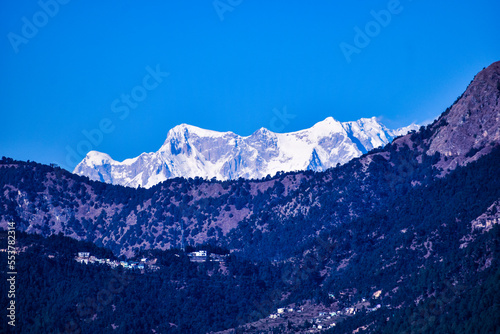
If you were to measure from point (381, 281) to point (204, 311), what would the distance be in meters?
35.5

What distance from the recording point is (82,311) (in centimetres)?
18588

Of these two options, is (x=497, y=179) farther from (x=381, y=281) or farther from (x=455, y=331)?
(x=455, y=331)

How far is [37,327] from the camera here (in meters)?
176

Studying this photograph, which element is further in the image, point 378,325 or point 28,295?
point 28,295

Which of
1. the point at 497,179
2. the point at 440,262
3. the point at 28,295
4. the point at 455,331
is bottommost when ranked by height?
the point at 455,331

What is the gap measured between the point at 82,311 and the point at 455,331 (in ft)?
247

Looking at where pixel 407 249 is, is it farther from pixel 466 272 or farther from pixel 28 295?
pixel 28 295

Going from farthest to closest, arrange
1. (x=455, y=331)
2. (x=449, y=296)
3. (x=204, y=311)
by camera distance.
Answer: (x=204, y=311) → (x=449, y=296) → (x=455, y=331)

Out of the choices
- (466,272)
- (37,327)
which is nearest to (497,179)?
(466,272)

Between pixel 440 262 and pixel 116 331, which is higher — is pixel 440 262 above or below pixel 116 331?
below

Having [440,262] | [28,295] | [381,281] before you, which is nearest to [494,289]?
[440,262]

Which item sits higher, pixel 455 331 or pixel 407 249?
pixel 407 249

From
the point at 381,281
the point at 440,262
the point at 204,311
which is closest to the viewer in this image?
the point at 440,262

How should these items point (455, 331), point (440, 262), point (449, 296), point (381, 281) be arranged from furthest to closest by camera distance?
point (381, 281) → point (440, 262) → point (449, 296) → point (455, 331)
